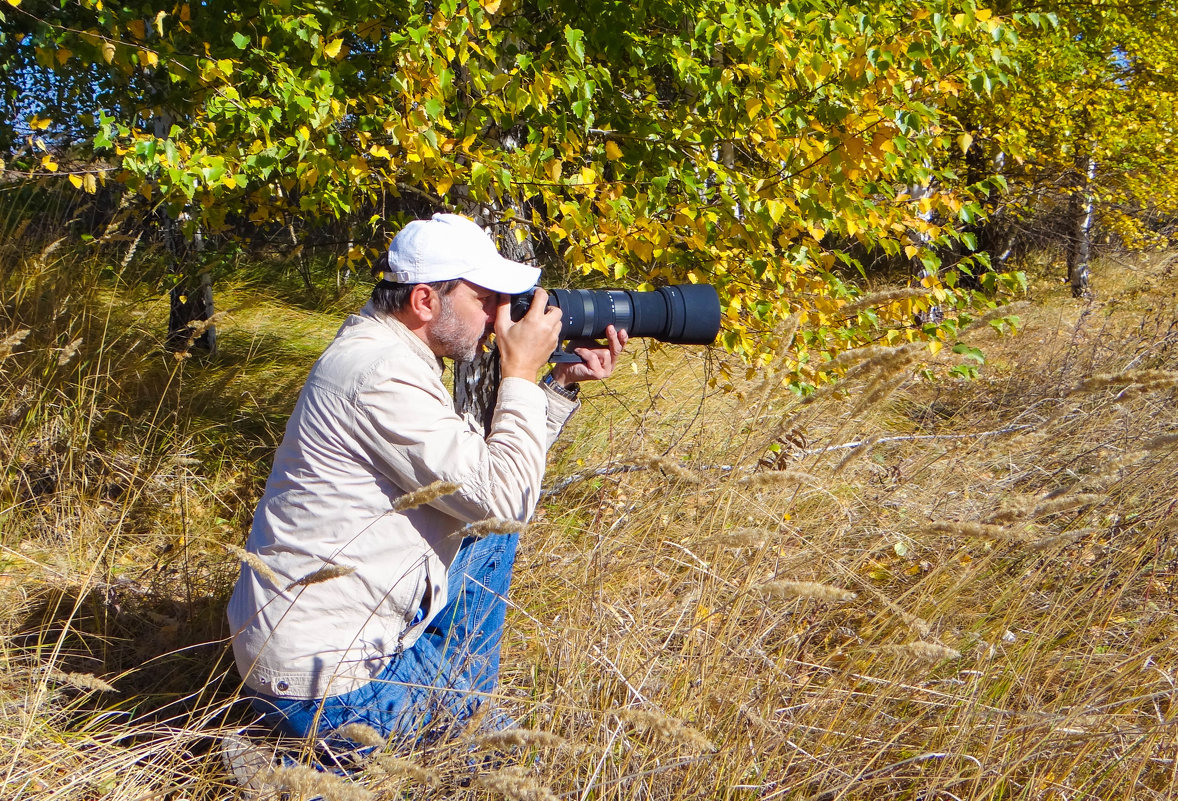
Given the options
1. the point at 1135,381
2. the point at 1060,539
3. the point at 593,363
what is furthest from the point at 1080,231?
the point at 593,363

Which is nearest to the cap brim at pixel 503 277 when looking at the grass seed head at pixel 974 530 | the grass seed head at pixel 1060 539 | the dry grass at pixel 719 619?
the dry grass at pixel 719 619

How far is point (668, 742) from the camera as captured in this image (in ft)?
5.52

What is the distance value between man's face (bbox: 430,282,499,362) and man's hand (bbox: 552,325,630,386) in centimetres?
31

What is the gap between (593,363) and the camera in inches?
89.5

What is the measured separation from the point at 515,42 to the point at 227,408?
7.10 ft

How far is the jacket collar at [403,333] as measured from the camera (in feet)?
6.31

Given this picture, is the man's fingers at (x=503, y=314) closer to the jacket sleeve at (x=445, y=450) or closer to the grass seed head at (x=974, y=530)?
the jacket sleeve at (x=445, y=450)

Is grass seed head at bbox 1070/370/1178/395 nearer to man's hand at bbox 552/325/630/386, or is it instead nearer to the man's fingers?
man's hand at bbox 552/325/630/386

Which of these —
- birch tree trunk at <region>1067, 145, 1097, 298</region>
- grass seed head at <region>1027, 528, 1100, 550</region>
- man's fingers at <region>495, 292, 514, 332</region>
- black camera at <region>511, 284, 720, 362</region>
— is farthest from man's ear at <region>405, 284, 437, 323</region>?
birch tree trunk at <region>1067, 145, 1097, 298</region>

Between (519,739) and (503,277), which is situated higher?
(503,277)

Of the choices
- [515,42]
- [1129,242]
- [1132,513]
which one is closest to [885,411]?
[1132,513]

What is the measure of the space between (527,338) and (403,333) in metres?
0.26

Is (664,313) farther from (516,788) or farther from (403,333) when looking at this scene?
(516,788)

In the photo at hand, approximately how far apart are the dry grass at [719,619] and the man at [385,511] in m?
0.14
